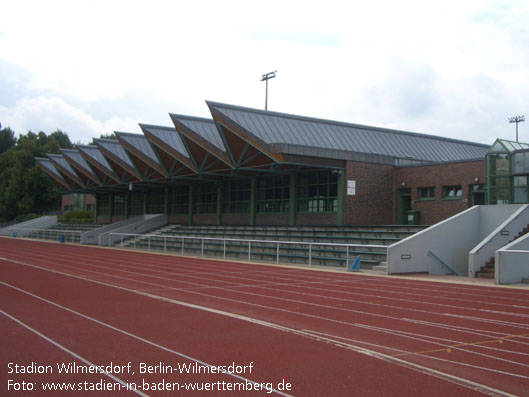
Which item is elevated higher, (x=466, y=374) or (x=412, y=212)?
(x=412, y=212)

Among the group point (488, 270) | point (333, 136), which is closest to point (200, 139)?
point (333, 136)

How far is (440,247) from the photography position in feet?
67.3

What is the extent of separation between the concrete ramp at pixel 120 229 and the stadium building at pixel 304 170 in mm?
1709

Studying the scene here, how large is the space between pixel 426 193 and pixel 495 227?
722 centimetres

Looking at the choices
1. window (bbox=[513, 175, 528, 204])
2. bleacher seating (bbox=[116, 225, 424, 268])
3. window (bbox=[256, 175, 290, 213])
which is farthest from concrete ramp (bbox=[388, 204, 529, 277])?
window (bbox=[256, 175, 290, 213])

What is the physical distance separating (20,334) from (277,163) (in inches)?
800

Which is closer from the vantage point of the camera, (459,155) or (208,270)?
(208,270)

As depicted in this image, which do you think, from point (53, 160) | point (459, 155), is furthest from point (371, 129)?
point (53, 160)

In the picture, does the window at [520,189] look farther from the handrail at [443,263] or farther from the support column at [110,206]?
the support column at [110,206]

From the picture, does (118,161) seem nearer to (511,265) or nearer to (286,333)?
(511,265)

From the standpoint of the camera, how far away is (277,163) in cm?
2752

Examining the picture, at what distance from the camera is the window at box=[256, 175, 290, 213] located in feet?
109

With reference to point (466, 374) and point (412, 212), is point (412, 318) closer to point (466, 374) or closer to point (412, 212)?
point (466, 374)

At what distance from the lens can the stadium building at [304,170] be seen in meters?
27.1
